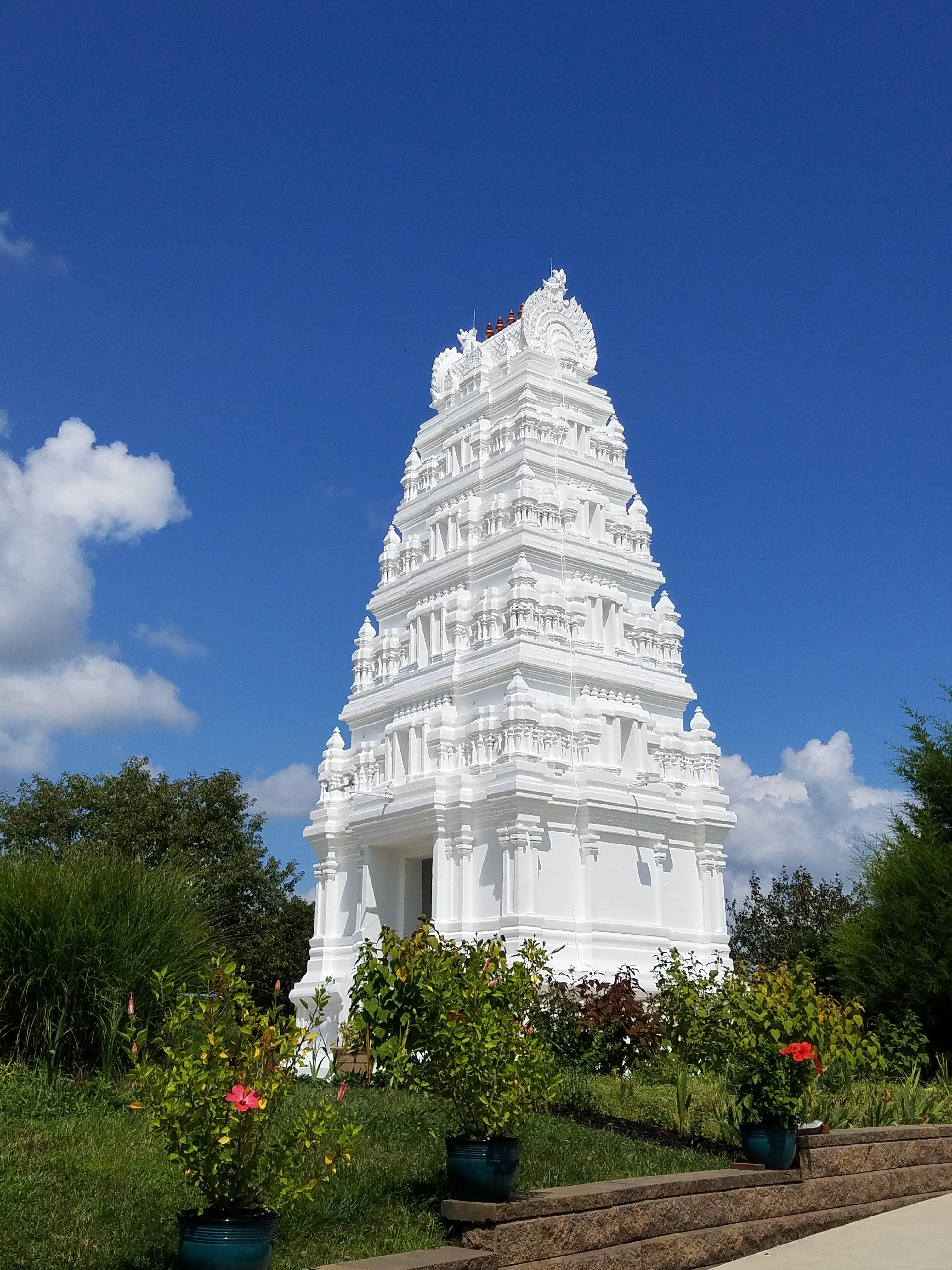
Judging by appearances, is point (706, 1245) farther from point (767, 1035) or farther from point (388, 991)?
point (388, 991)

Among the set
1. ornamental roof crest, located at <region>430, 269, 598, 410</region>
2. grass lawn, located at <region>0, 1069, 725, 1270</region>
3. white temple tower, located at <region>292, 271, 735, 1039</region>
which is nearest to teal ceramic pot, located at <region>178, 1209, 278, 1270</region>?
grass lawn, located at <region>0, 1069, 725, 1270</region>

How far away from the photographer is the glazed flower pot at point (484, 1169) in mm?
7441

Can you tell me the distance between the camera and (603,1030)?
1598cm

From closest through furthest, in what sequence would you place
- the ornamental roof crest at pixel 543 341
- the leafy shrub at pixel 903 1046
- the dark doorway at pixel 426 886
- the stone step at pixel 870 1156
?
the stone step at pixel 870 1156 < the leafy shrub at pixel 903 1046 < the dark doorway at pixel 426 886 < the ornamental roof crest at pixel 543 341

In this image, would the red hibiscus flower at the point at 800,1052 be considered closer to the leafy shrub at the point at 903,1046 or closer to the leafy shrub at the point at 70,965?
the leafy shrub at the point at 70,965

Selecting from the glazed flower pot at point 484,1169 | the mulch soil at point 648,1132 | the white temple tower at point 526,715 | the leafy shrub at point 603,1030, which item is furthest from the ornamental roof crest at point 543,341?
the glazed flower pot at point 484,1169

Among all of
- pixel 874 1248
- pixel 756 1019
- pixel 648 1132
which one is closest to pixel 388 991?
pixel 648 1132

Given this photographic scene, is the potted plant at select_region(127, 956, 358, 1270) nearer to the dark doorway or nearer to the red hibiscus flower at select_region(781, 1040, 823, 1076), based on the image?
the red hibiscus flower at select_region(781, 1040, 823, 1076)

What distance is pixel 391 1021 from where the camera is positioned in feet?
41.8

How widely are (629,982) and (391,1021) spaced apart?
5478mm

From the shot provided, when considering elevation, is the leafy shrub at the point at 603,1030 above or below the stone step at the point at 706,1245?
above

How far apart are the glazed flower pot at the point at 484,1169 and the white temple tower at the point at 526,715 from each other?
15250mm

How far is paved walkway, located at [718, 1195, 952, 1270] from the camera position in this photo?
8.39 m

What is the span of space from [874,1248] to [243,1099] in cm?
577
